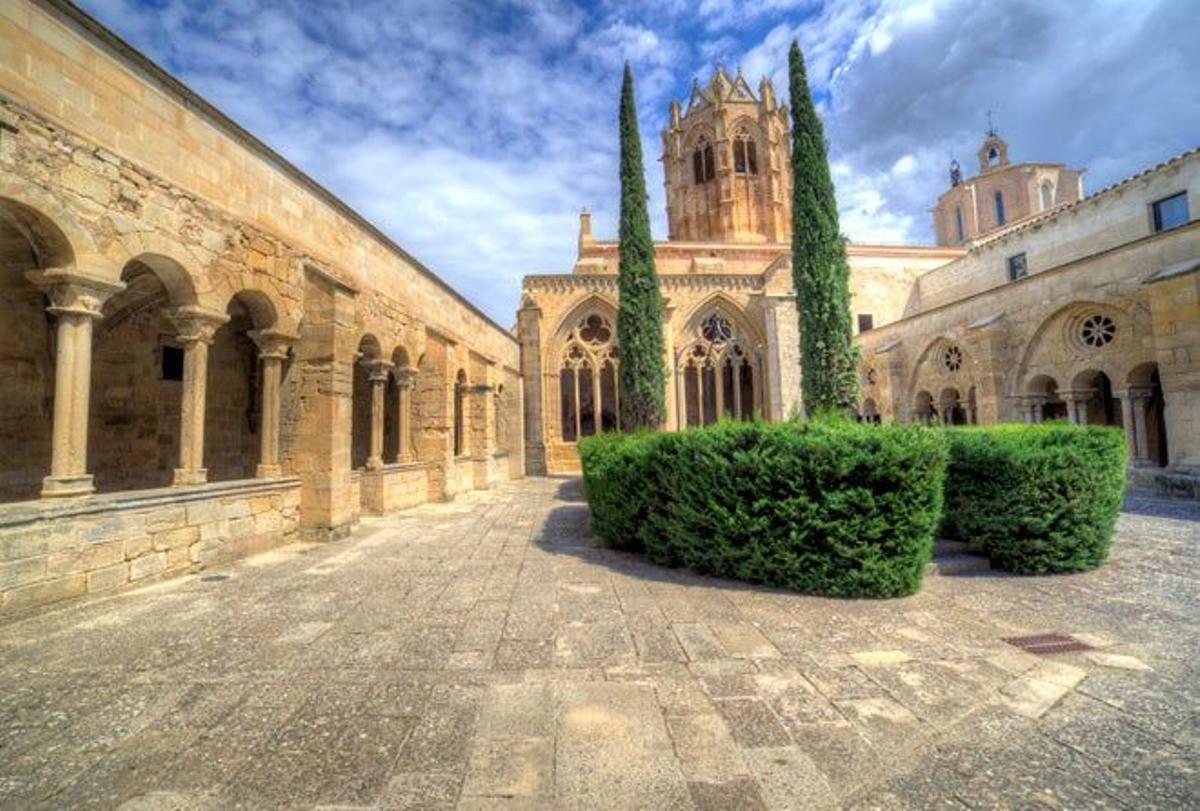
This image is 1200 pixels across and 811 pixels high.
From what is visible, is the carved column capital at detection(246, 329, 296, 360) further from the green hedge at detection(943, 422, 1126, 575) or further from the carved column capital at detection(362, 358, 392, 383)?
the green hedge at detection(943, 422, 1126, 575)

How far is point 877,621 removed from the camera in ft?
12.5

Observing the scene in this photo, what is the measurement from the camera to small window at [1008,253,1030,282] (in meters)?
18.5

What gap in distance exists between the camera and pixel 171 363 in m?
9.70

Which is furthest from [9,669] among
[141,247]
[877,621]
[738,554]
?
[877,621]

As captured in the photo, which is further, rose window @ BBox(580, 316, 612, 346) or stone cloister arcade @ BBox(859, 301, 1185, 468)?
rose window @ BBox(580, 316, 612, 346)

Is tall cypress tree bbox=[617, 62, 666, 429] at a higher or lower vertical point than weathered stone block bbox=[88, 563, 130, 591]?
higher

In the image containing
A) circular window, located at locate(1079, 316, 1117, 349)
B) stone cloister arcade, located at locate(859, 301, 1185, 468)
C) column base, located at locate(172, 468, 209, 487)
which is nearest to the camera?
column base, located at locate(172, 468, 209, 487)

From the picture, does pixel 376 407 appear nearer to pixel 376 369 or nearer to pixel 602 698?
pixel 376 369

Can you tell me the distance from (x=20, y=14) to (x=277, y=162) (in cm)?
288

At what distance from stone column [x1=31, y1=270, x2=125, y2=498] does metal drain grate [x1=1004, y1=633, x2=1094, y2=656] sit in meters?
7.49

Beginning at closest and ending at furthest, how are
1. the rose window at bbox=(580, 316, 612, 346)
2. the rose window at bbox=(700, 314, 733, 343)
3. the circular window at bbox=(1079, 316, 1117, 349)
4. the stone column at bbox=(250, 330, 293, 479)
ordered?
the stone column at bbox=(250, 330, 293, 479), the circular window at bbox=(1079, 316, 1117, 349), the rose window at bbox=(580, 316, 612, 346), the rose window at bbox=(700, 314, 733, 343)

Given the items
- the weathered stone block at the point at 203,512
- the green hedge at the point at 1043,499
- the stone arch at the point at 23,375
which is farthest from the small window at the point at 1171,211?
the stone arch at the point at 23,375

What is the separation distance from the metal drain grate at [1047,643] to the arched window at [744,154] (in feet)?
97.6

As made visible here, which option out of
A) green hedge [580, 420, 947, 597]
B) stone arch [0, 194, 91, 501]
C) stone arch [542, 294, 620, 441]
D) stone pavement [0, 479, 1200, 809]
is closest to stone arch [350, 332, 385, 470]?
stone arch [0, 194, 91, 501]
